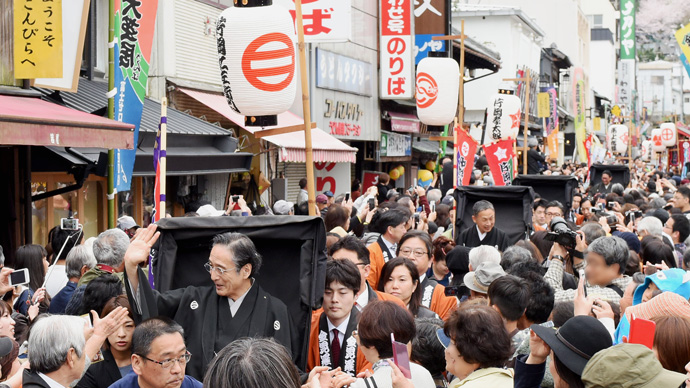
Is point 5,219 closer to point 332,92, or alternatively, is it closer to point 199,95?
point 199,95

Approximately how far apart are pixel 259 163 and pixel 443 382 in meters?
12.5

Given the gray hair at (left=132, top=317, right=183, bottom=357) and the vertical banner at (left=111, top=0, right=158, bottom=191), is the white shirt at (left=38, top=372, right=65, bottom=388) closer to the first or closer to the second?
the gray hair at (left=132, top=317, right=183, bottom=357)

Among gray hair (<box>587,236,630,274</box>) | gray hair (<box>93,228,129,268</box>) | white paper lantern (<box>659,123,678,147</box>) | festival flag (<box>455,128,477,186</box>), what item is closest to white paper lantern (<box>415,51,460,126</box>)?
festival flag (<box>455,128,477,186</box>)

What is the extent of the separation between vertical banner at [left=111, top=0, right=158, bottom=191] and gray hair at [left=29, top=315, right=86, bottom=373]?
18.1ft

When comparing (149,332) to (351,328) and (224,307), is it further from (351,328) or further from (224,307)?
(351,328)

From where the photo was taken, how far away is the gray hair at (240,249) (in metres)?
5.00

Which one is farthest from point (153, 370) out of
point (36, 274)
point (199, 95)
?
point (199, 95)

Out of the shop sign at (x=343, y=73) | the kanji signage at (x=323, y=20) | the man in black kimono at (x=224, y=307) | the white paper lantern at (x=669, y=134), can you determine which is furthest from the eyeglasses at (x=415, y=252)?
the white paper lantern at (x=669, y=134)

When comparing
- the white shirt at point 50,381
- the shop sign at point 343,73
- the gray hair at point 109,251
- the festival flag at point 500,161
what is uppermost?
the shop sign at point 343,73

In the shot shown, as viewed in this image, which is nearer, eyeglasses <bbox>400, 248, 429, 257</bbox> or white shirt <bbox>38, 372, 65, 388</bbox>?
white shirt <bbox>38, 372, 65, 388</bbox>

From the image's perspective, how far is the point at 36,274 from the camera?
7469 millimetres

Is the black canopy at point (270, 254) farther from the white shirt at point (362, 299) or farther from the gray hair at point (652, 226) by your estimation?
the gray hair at point (652, 226)

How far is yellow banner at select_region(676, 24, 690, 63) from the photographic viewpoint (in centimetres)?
1823

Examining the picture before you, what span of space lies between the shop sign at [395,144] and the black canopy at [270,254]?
18.5m
